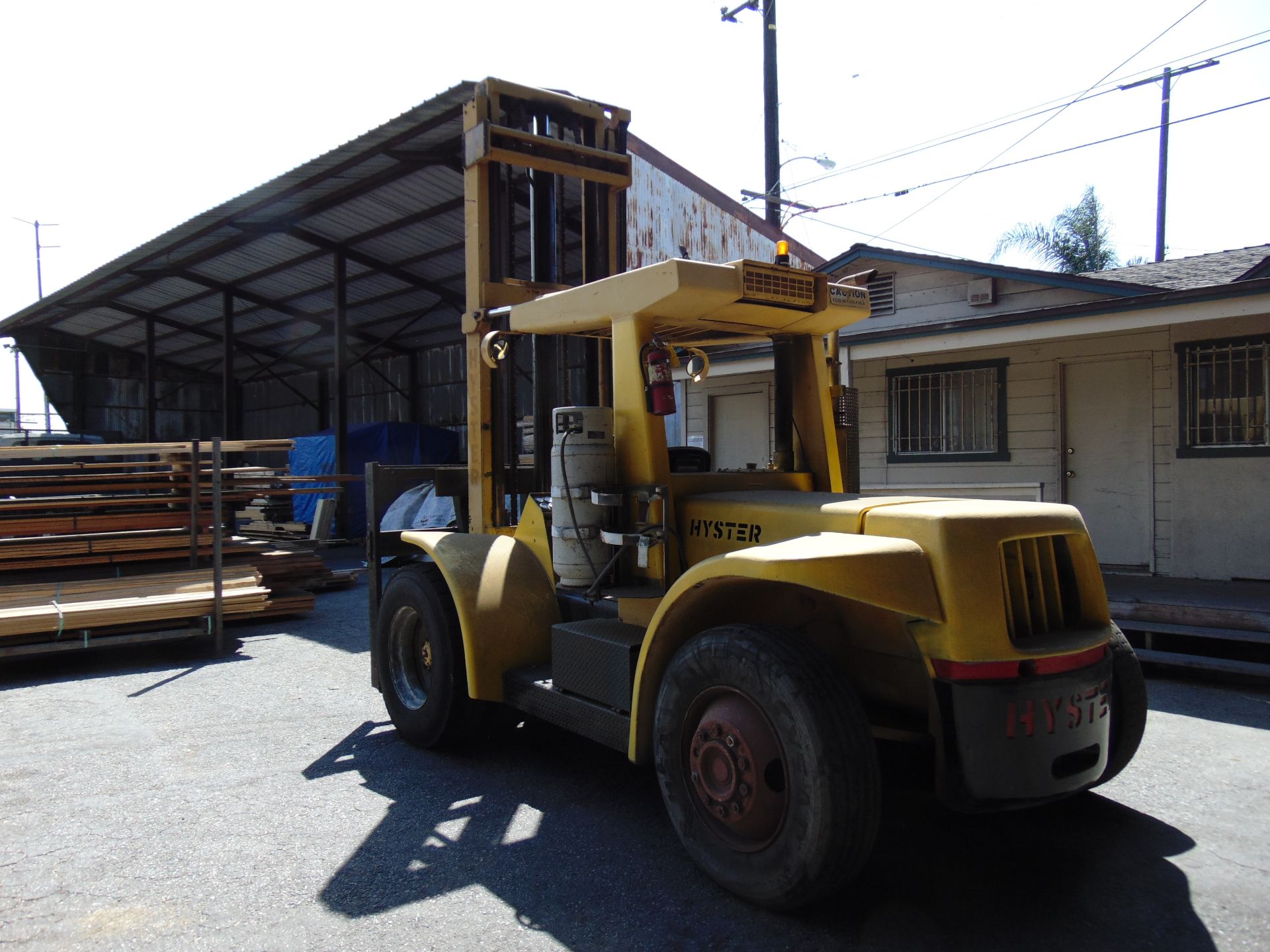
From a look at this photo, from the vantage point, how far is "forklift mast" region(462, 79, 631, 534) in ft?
18.2

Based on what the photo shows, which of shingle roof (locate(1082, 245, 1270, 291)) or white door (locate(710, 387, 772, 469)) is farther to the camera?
white door (locate(710, 387, 772, 469))

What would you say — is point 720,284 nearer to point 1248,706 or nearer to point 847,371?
point 1248,706

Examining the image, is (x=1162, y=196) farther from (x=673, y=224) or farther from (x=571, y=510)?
(x=571, y=510)

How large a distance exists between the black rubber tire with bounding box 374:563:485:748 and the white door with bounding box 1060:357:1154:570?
782 cm

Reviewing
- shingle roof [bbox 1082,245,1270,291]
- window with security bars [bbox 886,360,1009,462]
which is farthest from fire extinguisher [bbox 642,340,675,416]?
window with security bars [bbox 886,360,1009,462]

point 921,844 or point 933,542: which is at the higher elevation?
point 933,542

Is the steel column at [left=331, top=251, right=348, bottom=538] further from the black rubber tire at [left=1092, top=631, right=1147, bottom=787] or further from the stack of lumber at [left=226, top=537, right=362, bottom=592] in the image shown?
the black rubber tire at [left=1092, top=631, right=1147, bottom=787]

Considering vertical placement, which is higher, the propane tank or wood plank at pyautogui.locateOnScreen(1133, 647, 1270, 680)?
the propane tank

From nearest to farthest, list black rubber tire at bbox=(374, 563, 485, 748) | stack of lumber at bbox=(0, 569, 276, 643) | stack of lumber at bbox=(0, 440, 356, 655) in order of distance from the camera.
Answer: black rubber tire at bbox=(374, 563, 485, 748), stack of lumber at bbox=(0, 569, 276, 643), stack of lumber at bbox=(0, 440, 356, 655)

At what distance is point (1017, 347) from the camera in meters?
10.5

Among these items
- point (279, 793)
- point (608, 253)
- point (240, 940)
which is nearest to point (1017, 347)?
point (608, 253)

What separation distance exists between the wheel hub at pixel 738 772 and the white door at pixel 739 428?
30.5 ft

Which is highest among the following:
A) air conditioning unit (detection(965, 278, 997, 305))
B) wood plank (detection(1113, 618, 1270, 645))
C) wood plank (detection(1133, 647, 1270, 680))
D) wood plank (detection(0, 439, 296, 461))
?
air conditioning unit (detection(965, 278, 997, 305))

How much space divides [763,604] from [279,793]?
2.70 meters
